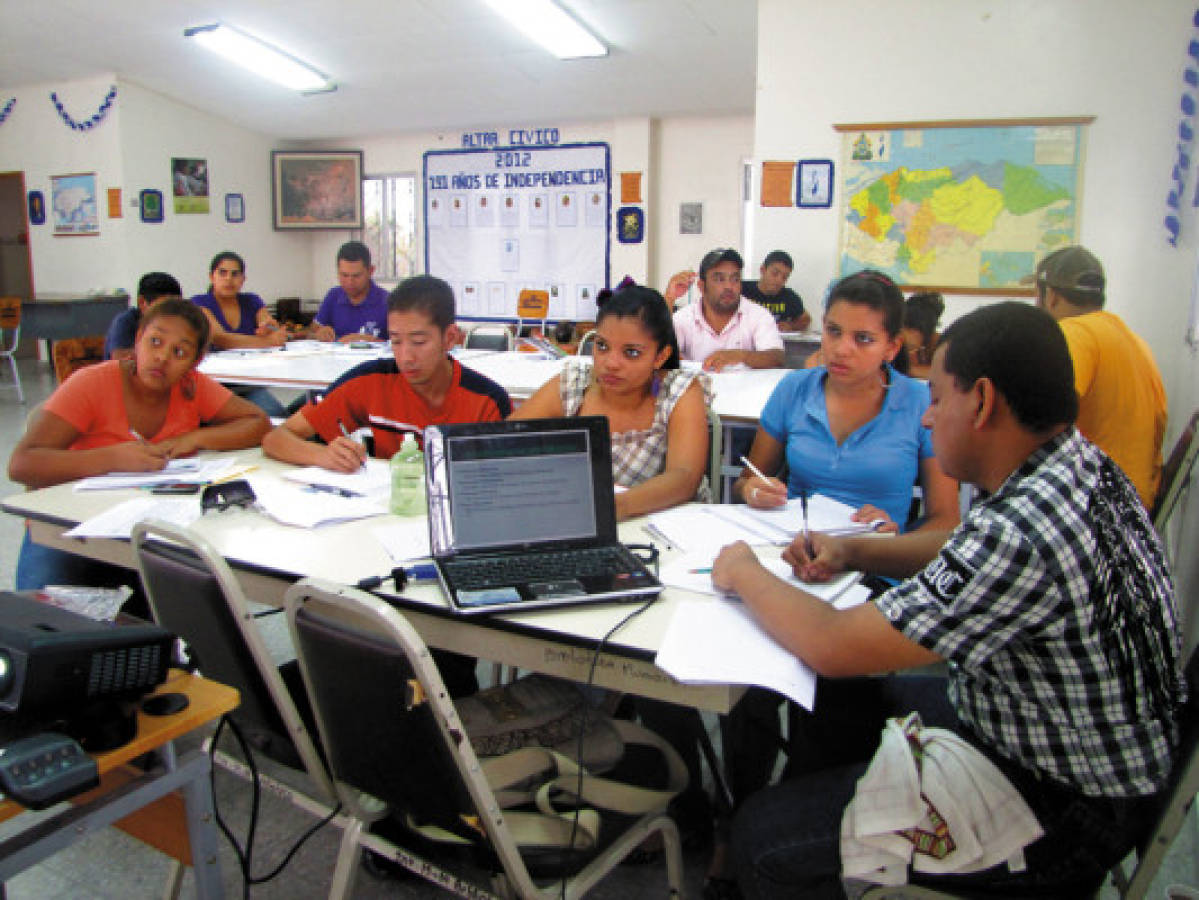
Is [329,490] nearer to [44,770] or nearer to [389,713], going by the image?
[389,713]

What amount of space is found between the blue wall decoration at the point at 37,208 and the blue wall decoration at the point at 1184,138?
9.87 meters

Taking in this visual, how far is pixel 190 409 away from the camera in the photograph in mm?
2510

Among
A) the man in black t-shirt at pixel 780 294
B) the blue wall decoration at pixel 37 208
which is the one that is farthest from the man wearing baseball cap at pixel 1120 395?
the blue wall decoration at pixel 37 208

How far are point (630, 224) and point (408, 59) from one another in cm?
256

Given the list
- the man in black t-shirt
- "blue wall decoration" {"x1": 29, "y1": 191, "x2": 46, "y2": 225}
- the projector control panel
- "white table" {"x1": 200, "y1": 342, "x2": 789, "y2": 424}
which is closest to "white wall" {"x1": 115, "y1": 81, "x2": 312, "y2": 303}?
"blue wall decoration" {"x1": 29, "y1": 191, "x2": 46, "y2": 225}

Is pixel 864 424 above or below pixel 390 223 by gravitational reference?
below

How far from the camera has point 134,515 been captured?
1.87 m

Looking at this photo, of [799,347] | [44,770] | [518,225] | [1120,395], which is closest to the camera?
[44,770]

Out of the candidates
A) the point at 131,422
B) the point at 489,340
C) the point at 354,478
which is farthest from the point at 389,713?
the point at 489,340

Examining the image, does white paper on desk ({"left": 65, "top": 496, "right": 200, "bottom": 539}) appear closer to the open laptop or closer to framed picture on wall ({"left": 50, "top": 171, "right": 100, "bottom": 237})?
the open laptop

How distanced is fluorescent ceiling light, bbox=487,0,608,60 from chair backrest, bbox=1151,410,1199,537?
5111mm

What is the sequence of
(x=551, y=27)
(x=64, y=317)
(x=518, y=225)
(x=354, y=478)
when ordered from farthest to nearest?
(x=518, y=225), (x=64, y=317), (x=551, y=27), (x=354, y=478)

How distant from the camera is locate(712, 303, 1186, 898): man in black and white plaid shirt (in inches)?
41.4

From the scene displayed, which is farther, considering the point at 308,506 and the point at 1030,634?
the point at 308,506
